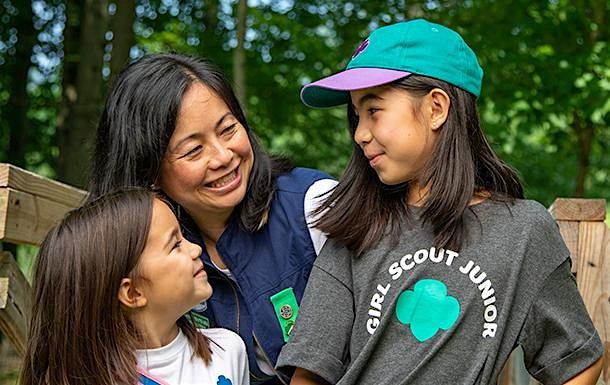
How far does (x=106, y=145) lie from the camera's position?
2.84 meters

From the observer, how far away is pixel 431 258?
2.31 m

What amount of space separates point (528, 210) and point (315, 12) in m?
4.56

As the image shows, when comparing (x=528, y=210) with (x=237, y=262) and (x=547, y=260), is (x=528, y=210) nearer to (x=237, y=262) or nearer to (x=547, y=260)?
(x=547, y=260)

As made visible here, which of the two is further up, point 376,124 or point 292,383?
point 376,124

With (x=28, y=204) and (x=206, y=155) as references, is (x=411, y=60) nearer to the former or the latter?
(x=206, y=155)

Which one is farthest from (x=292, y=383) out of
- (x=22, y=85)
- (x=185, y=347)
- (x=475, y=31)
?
(x=22, y=85)

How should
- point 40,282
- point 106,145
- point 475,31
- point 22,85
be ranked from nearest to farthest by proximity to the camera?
point 40,282 → point 106,145 → point 475,31 → point 22,85

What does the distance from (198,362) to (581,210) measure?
1145 millimetres

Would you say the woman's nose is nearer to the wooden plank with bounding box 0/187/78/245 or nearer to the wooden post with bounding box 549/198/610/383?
the wooden plank with bounding box 0/187/78/245


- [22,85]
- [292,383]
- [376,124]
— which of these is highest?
[376,124]

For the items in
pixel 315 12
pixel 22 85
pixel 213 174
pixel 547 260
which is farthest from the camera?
pixel 22 85

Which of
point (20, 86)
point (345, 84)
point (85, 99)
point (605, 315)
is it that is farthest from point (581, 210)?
point (20, 86)

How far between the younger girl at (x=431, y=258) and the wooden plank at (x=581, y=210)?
0.34 meters

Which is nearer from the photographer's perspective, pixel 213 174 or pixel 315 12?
pixel 213 174
